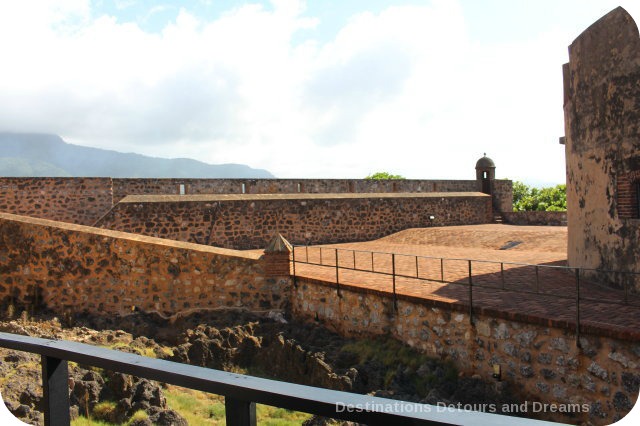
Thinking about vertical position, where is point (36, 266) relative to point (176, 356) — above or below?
above

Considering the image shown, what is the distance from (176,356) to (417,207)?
513 inches

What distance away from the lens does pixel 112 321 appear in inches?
365

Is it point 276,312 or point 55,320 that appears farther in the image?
point 276,312

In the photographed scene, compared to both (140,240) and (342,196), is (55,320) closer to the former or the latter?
(140,240)

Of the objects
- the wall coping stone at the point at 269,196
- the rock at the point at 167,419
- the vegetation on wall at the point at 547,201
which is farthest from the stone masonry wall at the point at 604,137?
the vegetation on wall at the point at 547,201

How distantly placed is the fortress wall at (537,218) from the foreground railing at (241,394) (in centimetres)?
2218

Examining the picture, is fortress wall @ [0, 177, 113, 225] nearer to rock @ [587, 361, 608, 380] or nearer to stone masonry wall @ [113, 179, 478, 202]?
stone masonry wall @ [113, 179, 478, 202]

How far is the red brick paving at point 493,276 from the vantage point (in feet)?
20.3

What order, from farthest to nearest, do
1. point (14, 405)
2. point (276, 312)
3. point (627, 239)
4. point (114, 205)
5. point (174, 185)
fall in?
point (174, 185) → point (114, 205) → point (276, 312) → point (627, 239) → point (14, 405)

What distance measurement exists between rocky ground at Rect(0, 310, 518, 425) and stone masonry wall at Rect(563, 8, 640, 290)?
346 cm

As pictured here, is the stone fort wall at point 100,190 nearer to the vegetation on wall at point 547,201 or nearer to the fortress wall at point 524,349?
the fortress wall at point 524,349

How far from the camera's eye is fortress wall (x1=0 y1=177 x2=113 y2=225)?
12977 millimetres

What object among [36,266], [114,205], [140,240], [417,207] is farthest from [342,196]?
[36,266]

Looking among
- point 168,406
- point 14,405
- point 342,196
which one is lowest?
point 168,406
